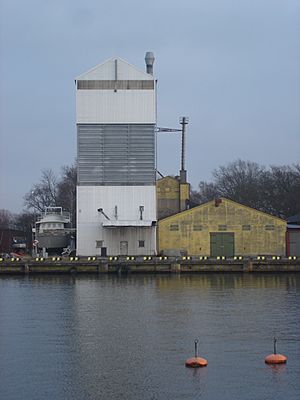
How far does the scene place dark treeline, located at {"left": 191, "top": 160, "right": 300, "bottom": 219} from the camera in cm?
10469

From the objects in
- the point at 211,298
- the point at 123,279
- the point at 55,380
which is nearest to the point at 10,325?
the point at 55,380

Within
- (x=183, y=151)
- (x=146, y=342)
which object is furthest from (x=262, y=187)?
(x=146, y=342)

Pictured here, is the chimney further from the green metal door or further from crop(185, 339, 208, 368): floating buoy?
crop(185, 339, 208, 368): floating buoy

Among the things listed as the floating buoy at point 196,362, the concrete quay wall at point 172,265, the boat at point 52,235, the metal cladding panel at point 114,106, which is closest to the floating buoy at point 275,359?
the floating buoy at point 196,362

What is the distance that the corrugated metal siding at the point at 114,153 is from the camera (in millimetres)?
69875

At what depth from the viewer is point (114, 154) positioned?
2758 inches

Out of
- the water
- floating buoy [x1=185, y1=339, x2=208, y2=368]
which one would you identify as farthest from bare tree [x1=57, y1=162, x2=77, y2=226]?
floating buoy [x1=185, y1=339, x2=208, y2=368]

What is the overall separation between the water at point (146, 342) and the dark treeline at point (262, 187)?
54357 mm

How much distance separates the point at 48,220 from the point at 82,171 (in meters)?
10.2

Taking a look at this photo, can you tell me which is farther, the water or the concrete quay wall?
the concrete quay wall

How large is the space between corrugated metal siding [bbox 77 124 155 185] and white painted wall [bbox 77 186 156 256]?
860 mm

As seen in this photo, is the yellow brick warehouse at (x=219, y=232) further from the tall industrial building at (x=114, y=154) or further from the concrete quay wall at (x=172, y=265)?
the concrete quay wall at (x=172, y=265)

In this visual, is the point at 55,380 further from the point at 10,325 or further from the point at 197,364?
the point at 10,325

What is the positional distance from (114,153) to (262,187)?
4586 cm
